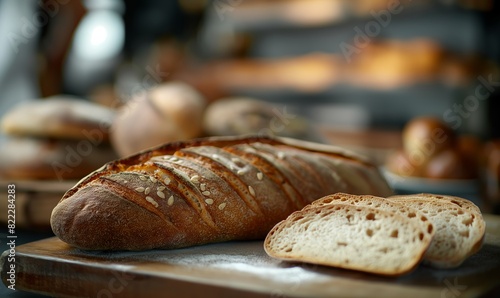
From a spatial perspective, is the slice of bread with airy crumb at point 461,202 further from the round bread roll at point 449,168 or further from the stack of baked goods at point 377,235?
the round bread roll at point 449,168

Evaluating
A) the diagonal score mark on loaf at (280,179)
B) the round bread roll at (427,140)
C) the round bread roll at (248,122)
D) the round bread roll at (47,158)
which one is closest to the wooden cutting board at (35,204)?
the round bread roll at (47,158)

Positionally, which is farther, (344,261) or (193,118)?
(193,118)

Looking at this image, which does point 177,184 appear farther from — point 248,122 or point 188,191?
point 248,122

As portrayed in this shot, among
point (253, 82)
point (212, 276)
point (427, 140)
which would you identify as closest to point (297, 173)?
point (212, 276)

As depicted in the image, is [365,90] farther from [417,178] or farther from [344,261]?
[344,261]

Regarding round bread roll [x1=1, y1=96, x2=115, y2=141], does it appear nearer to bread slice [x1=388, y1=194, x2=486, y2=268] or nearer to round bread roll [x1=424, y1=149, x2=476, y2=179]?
bread slice [x1=388, y1=194, x2=486, y2=268]

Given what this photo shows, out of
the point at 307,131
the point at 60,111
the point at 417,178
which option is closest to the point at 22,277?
the point at 60,111

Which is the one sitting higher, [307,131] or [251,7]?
[251,7]
